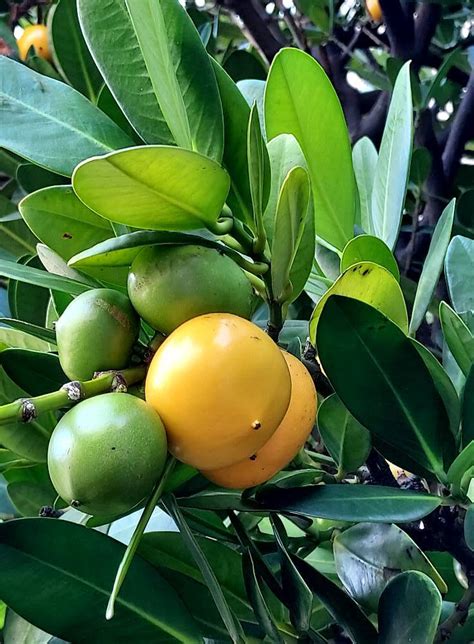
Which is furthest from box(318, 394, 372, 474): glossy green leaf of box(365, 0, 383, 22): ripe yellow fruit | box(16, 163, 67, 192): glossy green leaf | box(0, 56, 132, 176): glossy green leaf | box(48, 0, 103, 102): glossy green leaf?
box(365, 0, 383, 22): ripe yellow fruit

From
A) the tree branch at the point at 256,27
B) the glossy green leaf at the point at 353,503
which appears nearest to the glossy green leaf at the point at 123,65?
the glossy green leaf at the point at 353,503

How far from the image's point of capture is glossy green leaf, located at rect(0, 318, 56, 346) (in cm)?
47

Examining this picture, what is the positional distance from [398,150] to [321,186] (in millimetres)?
68

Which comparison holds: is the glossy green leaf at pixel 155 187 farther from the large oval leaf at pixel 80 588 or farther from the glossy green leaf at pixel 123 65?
the large oval leaf at pixel 80 588

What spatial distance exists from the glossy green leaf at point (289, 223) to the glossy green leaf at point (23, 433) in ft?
0.69

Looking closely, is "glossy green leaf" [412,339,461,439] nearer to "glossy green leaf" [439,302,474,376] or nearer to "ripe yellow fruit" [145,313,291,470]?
"glossy green leaf" [439,302,474,376]

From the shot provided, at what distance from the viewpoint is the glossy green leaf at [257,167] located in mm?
400

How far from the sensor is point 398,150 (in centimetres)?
58

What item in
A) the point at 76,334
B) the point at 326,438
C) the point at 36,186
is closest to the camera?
the point at 76,334

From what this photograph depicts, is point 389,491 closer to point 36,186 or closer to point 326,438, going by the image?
point 326,438

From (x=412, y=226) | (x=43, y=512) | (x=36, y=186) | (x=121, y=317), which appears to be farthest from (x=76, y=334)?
(x=412, y=226)

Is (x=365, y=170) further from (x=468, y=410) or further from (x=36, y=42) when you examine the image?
(x=36, y=42)

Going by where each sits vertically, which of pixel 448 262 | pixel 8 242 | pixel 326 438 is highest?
pixel 448 262

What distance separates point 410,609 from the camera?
0.44 meters
